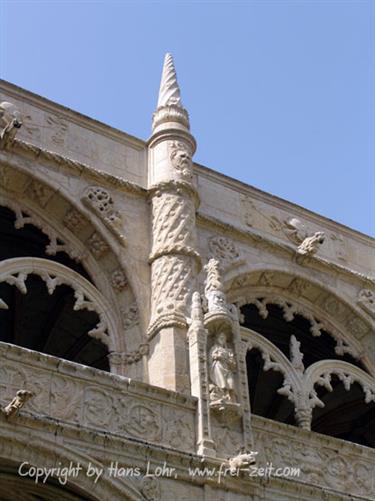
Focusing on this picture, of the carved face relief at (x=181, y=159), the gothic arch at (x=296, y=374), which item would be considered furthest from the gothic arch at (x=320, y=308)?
Answer: the carved face relief at (x=181, y=159)

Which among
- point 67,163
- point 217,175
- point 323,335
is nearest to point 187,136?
A: point 217,175

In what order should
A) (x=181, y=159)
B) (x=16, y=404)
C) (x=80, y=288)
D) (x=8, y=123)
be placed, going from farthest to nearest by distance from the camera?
1. (x=181, y=159)
2. (x=8, y=123)
3. (x=80, y=288)
4. (x=16, y=404)

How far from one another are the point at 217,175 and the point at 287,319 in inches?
91.6

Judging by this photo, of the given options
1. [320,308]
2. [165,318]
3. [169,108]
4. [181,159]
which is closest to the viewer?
[165,318]

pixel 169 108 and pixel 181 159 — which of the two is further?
pixel 169 108

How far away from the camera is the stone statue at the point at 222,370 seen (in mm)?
Answer: 11016

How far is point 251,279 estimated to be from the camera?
1415 cm

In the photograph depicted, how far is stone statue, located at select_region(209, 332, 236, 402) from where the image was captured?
11.0 m

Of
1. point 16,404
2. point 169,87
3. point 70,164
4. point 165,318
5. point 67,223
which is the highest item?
point 169,87

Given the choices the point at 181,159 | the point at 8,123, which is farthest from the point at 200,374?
the point at 8,123

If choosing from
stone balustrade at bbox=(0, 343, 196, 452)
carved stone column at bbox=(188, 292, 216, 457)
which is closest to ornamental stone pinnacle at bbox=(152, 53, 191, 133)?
carved stone column at bbox=(188, 292, 216, 457)

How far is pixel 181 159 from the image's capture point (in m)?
13.8

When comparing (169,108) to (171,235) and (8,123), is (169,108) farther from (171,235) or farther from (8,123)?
(8,123)

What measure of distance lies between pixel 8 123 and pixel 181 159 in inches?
95.2
